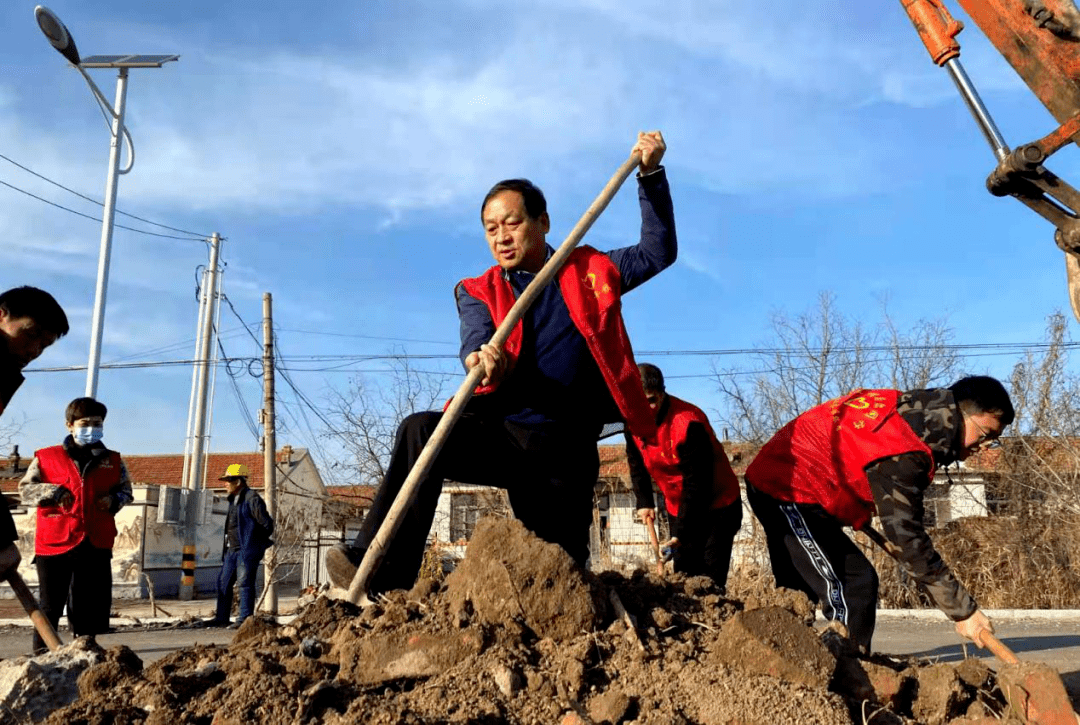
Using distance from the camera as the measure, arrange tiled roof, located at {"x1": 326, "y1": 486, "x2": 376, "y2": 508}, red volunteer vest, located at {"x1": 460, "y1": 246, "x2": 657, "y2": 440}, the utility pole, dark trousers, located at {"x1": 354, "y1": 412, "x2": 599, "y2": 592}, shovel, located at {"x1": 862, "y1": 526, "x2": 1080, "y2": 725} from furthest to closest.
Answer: the utility pole
tiled roof, located at {"x1": 326, "y1": 486, "x2": 376, "y2": 508}
red volunteer vest, located at {"x1": 460, "y1": 246, "x2": 657, "y2": 440}
dark trousers, located at {"x1": 354, "y1": 412, "x2": 599, "y2": 592}
shovel, located at {"x1": 862, "y1": 526, "x2": 1080, "y2": 725}

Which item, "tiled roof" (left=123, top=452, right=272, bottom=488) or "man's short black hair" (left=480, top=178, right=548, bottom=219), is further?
"tiled roof" (left=123, top=452, right=272, bottom=488)

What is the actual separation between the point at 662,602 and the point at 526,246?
138 cm

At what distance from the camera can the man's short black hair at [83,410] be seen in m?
6.31

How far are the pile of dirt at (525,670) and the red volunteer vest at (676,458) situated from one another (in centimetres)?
242

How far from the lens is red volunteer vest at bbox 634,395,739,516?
5496 mm

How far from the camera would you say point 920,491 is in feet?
12.7

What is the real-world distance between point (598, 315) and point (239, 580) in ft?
28.7

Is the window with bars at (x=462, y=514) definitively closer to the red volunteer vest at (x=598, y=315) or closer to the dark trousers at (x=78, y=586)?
the dark trousers at (x=78, y=586)

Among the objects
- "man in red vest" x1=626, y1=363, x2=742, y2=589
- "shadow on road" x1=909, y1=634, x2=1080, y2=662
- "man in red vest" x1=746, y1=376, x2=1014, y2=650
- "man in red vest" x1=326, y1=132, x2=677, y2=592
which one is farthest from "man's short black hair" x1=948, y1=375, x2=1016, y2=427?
"shadow on road" x1=909, y1=634, x2=1080, y2=662

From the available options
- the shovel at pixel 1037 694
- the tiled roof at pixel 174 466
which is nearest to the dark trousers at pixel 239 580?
the shovel at pixel 1037 694

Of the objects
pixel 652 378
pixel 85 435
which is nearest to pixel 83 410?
pixel 85 435

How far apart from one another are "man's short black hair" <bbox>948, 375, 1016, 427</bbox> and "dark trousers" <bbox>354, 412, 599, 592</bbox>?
5.35ft

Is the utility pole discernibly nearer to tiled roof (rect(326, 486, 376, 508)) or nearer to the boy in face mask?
tiled roof (rect(326, 486, 376, 508))

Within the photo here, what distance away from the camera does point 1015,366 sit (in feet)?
45.1
